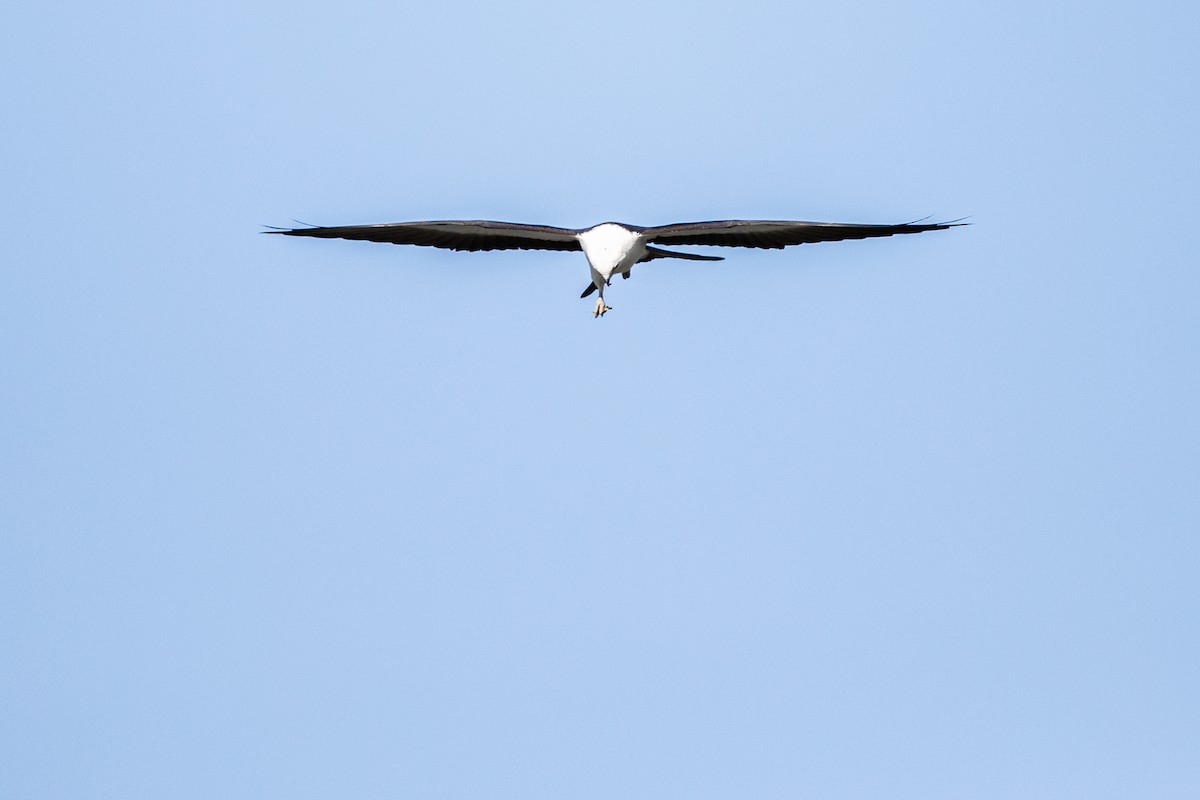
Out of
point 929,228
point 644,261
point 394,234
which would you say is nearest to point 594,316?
point 644,261

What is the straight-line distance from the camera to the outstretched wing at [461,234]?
22.3m

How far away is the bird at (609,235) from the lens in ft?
71.5

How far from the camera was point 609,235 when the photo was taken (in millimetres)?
A: 21891

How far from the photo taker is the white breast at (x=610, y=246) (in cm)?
2184

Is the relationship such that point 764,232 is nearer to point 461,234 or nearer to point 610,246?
point 610,246

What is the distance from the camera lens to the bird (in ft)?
71.5

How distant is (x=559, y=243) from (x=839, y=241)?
4319 millimetres

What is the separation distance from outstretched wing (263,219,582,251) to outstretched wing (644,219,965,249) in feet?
5.20

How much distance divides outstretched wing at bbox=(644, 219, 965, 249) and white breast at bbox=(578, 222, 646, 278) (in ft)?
0.93

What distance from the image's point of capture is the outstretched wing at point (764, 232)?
2161 centimetres

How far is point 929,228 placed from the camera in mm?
20672

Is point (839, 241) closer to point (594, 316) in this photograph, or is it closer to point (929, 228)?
point (929, 228)

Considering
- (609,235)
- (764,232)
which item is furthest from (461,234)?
(764,232)

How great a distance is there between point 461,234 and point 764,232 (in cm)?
464
